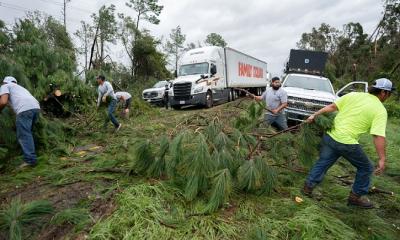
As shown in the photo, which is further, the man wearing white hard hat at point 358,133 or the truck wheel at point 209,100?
the truck wheel at point 209,100

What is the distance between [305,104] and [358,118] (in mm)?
4798

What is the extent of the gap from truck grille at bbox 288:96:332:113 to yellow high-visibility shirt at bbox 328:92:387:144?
4.60m

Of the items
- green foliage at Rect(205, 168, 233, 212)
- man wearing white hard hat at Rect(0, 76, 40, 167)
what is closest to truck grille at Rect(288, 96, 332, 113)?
green foliage at Rect(205, 168, 233, 212)

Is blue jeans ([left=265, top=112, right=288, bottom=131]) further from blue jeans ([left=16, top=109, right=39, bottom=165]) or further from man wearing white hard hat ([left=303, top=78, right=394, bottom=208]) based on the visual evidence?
blue jeans ([left=16, top=109, right=39, bottom=165])

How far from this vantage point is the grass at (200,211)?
3.17 m

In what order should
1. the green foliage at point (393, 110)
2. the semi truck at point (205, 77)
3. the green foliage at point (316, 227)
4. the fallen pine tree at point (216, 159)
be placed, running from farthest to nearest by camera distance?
the green foliage at point (393, 110) → the semi truck at point (205, 77) → the fallen pine tree at point (216, 159) → the green foliage at point (316, 227)

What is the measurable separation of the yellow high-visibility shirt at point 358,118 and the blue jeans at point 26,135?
14.8 ft

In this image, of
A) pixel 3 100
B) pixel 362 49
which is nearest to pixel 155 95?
pixel 3 100

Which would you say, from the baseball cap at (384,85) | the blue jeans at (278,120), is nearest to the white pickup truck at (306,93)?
the blue jeans at (278,120)

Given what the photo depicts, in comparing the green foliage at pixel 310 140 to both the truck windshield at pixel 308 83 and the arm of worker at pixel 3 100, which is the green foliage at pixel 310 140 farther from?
the truck windshield at pixel 308 83

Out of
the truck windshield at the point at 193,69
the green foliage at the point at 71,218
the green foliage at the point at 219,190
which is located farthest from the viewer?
the truck windshield at the point at 193,69

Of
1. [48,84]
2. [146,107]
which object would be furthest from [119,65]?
[48,84]

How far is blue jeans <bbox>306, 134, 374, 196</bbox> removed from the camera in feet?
12.5

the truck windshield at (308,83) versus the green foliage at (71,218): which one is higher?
the truck windshield at (308,83)
